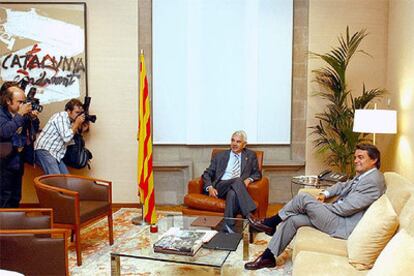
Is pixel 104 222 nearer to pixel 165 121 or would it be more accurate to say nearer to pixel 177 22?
pixel 165 121

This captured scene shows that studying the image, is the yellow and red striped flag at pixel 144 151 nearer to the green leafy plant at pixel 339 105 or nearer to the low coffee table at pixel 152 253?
the low coffee table at pixel 152 253

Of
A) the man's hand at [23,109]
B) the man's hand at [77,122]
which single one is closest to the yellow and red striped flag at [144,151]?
the man's hand at [77,122]

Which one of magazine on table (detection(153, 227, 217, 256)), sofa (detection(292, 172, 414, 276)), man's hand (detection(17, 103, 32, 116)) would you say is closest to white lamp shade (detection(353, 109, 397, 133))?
sofa (detection(292, 172, 414, 276))

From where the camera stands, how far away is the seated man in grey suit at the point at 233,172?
450 cm

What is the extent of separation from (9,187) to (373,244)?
3538mm

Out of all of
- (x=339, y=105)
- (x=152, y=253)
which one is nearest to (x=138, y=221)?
(x=152, y=253)

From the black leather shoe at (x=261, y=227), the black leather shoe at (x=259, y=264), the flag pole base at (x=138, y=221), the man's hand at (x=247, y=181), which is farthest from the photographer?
the flag pole base at (x=138, y=221)

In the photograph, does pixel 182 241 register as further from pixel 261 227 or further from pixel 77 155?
pixel 77 155

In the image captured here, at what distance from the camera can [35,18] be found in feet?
18.3

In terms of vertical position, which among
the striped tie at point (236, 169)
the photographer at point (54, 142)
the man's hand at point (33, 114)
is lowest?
the striped tie at point (236, 169)

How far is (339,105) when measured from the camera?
5352 millimetres

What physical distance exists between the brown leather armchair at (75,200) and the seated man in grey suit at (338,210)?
1.43m

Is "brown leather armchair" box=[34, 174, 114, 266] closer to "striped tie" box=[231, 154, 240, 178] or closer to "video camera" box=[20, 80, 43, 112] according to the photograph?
"video camera" box=[20, 80, 43, 112]

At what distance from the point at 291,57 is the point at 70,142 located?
2.92 meters
